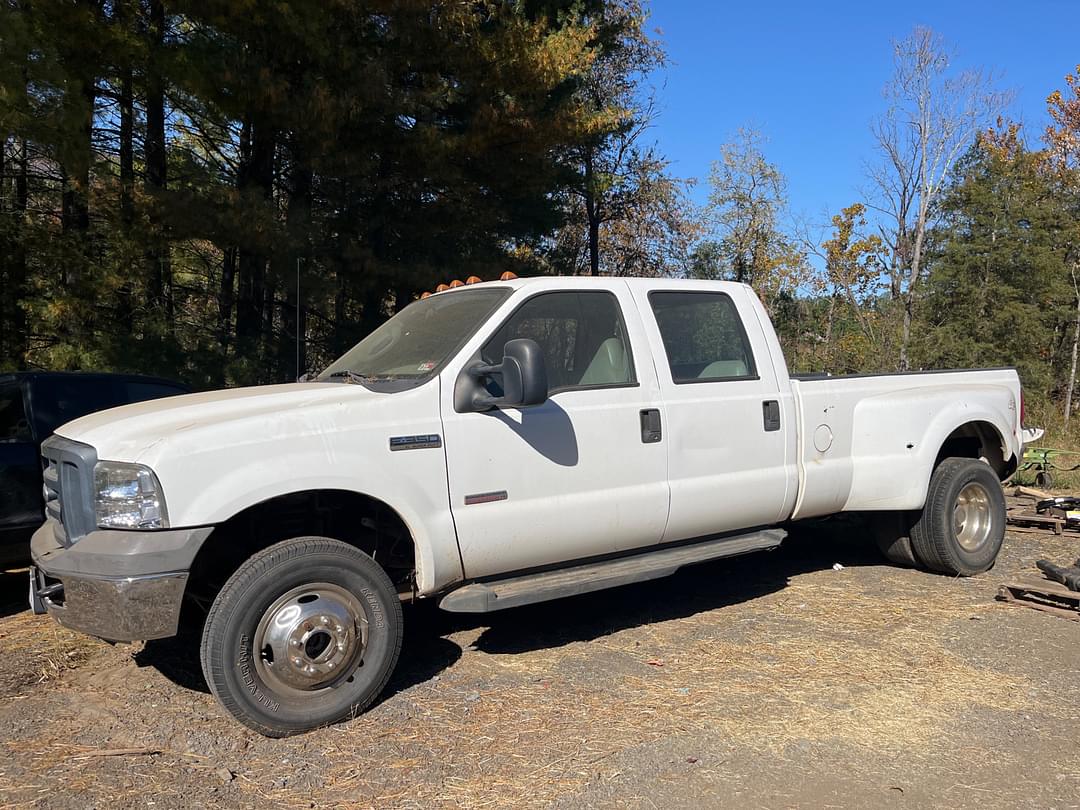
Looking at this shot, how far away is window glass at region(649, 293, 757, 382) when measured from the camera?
5.22 meters

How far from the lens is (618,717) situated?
13.2 ft

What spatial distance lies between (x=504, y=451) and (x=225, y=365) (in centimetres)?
951

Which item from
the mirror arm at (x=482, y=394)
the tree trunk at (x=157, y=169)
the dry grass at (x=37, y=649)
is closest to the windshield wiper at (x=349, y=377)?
the mirror arm at (x=482, y=394)

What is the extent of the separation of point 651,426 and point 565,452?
0.60 m

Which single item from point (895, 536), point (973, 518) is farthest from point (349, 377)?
point (973, 518)

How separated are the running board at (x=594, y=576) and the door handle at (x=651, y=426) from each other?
27.1 inches

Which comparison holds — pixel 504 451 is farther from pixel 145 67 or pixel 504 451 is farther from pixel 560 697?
pixel 145 67

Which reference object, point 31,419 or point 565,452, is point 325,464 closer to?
→ point 565,452

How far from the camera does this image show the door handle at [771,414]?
5.38 metres

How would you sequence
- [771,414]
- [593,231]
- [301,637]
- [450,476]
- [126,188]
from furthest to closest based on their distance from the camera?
[593,231] → [126,188] → [771,414] → [450,476] → [301,637]

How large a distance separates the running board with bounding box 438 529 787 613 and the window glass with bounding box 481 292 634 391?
1.00 metres

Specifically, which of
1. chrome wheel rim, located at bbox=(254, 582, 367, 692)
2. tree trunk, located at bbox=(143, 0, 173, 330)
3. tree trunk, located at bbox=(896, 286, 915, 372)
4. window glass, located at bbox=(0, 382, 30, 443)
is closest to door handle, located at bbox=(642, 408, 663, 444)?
chrome wheel rim, located at bbox=(254, 582, 367, 692)

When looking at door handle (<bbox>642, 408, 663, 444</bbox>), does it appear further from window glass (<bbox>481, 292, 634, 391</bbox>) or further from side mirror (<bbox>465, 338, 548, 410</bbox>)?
side mirror (<bbox>465, 338, 548, 410</bbox>)

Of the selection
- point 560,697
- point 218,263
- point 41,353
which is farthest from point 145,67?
point 560,697
